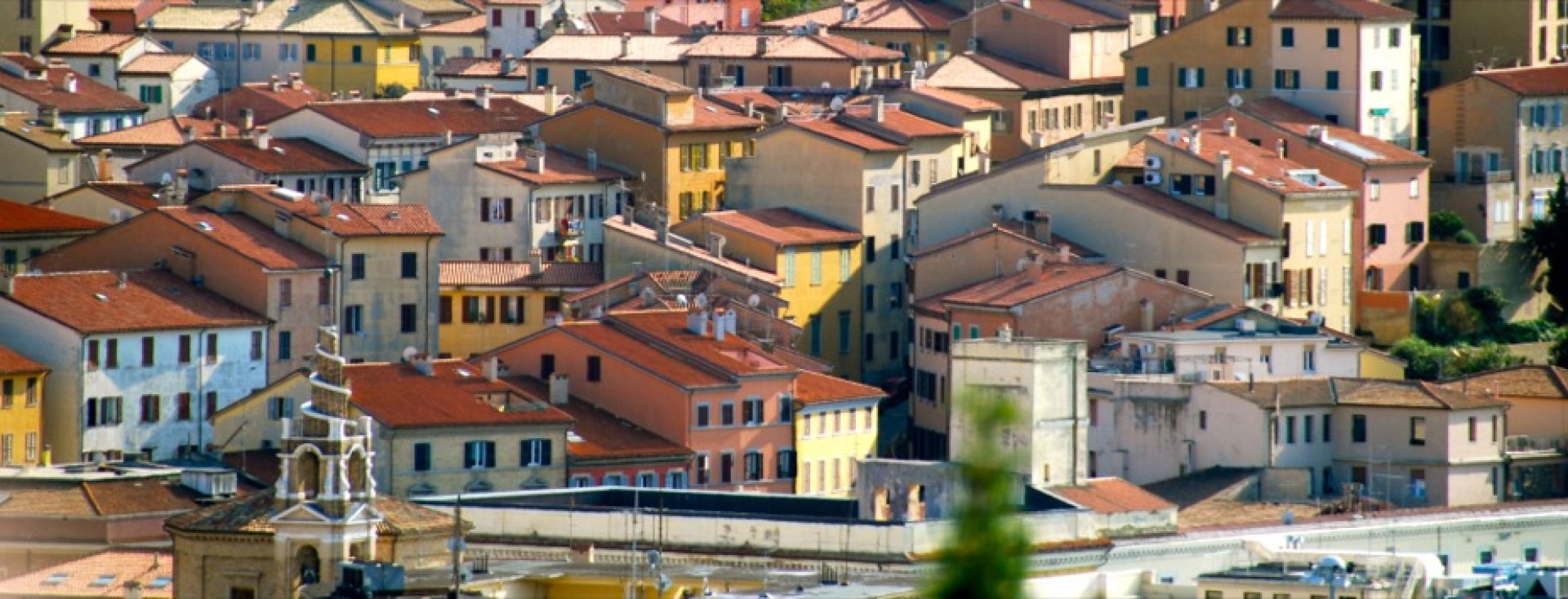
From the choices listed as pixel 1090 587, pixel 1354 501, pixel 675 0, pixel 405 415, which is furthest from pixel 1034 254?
pixel 675 0

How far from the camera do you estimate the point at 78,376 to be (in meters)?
78.6

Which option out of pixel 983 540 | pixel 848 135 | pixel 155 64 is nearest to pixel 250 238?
pixel 848 135

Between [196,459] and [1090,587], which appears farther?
[196,459]

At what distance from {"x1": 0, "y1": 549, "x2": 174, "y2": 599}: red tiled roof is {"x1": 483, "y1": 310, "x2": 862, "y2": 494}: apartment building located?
47.3 ft

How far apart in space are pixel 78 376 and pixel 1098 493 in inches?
683

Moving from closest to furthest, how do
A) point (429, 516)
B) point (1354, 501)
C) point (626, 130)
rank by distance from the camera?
1. point (429, 516)
2. point (1354, 501)
3. point (626, 130)

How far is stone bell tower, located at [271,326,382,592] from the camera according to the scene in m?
59.6

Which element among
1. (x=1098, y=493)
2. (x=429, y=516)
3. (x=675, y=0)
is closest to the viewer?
(x=429, y=516)

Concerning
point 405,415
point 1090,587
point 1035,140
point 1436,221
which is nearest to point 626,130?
point 1035,140

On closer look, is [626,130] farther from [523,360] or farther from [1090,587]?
[1090,587]

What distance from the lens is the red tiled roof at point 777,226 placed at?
92.7 metres

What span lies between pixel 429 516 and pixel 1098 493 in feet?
48.3

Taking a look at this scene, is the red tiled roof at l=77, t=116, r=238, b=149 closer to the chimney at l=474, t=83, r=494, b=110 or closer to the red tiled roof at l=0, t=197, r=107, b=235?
the chimney at l=474, t=83, r=494, b=110

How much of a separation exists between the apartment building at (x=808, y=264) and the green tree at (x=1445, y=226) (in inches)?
487
